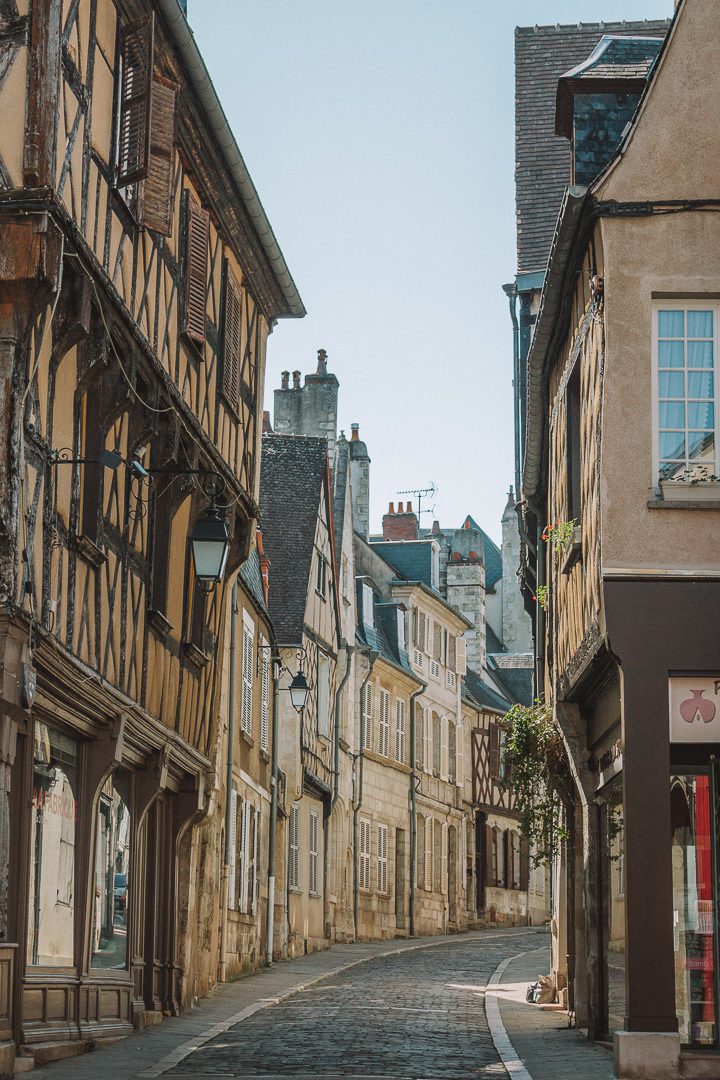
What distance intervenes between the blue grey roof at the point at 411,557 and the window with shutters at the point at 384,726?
572 centimetres

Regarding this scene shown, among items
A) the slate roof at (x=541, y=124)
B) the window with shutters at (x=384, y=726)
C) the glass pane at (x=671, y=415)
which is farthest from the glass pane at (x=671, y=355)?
the window with shutters at (x=384, y=726)

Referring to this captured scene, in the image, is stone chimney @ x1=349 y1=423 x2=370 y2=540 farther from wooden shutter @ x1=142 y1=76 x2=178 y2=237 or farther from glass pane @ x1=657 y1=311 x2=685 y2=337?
glass pane @ x1=657 y1=311 x2=685 y2=337

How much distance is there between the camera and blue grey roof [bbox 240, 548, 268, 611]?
68.9 feet

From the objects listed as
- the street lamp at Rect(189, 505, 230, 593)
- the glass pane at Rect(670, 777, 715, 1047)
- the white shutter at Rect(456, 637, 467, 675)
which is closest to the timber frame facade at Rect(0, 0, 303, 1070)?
the street lamp at Rect(189, 505, 230, 593)

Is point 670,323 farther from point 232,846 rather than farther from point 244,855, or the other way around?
point 244,855

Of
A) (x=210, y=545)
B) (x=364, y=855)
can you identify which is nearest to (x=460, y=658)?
(x=364, y=855)

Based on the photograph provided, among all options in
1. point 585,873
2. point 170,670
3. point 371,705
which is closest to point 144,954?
point 170,670

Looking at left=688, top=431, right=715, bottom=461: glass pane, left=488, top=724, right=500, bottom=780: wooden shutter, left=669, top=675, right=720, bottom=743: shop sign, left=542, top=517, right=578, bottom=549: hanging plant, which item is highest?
left=688, top=431, right=715, bottom=461: glass pane

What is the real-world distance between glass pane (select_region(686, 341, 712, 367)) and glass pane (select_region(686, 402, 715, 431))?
265 mm

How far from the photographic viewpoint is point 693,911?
36.0 feet

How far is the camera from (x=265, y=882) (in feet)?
79.4

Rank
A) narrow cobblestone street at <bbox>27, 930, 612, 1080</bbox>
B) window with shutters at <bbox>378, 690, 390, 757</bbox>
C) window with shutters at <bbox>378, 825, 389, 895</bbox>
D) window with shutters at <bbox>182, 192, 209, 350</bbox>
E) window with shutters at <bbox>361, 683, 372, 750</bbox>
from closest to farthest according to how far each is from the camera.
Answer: narrow cobblestone street at <bbox>27, 930, 612, 1080</bbox>
window with shutters at <bbox>182, 192, 209, 350</bbox>
window with shutters at <bbox>361, 683, 372, 750</bbox>
window with shutters at <bbox>378, 825, 389, 895</bbox>
window with shutters at <bbox>378, 690, 390, 757</bbox>

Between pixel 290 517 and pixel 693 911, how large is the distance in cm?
1769

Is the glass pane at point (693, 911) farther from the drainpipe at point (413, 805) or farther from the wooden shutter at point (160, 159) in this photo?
the drainpipe at point (413, 805)
